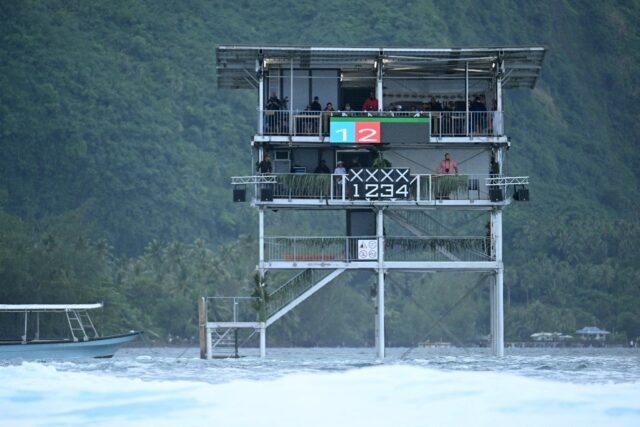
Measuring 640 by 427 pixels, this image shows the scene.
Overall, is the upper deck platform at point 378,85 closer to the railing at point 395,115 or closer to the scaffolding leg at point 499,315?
the railing at point 395,115

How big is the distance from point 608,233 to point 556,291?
1611 cm

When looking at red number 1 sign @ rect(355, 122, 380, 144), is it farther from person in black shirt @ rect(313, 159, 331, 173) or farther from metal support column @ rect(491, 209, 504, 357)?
metal support column @ rect(491, 209, 504, 357)

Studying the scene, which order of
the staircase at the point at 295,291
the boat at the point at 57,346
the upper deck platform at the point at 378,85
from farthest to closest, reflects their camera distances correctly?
the boat at the point at 57,346
the staircase at the point at 295,291
the upper deck platform at the point at 378,85

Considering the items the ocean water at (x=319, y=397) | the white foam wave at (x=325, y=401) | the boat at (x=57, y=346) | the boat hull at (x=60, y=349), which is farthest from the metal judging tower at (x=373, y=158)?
the white foam wave at (x=325, y=401)

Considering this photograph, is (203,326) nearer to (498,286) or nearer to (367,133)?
(367,133)

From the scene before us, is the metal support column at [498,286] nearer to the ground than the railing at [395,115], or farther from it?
nearer to the ground

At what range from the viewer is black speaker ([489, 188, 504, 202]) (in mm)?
64938

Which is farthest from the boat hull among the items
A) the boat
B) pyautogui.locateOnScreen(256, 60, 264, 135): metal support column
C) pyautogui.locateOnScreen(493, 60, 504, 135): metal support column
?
pyautogui.locateOnScreen(493, 60, 504, 135): metal support column

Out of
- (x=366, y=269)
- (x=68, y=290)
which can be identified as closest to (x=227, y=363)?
(x=366, y=269)

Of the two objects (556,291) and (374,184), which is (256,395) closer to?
(374,184)

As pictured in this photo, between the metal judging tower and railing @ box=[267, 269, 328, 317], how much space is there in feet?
0.19

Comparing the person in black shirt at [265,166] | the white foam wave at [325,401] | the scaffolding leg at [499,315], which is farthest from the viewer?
the scaffolding leg at [499,315]

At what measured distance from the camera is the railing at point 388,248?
65125mm

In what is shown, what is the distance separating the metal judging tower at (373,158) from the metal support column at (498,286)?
0.24ft
